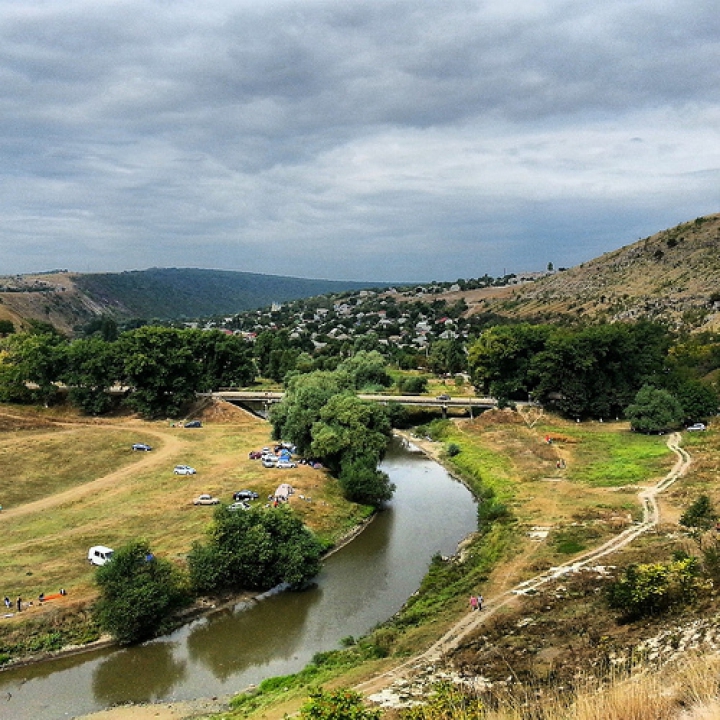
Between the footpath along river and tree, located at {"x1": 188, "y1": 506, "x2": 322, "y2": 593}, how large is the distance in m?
1.10

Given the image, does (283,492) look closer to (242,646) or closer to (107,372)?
(242,646)

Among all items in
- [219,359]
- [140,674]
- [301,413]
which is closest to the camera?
[140,674]

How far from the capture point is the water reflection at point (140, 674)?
2358cm

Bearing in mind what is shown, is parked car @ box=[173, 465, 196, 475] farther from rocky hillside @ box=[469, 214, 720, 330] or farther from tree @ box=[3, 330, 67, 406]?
rocky hillside @ box=[469, 214, 720, 330]

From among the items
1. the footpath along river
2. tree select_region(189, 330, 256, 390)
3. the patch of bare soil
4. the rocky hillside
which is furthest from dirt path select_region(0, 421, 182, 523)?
the rocky hillside

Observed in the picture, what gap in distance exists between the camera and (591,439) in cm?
5953

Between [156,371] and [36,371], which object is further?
[156,371]

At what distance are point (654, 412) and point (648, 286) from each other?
7392 centimetres

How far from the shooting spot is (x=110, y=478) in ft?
161

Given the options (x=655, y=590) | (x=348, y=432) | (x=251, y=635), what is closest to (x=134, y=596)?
(x=251, y=635)

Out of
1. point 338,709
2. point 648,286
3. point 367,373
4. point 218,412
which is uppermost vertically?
point 648,286

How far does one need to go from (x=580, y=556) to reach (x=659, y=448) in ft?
89.3

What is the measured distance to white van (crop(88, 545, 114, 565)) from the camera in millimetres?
31998

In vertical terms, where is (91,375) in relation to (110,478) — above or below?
above
